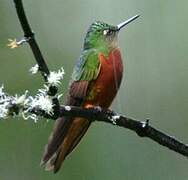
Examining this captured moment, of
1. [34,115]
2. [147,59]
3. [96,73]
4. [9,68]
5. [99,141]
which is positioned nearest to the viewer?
[34,115]

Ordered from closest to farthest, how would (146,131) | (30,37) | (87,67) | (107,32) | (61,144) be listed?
(30,37)
(146,131)
(61,144)
(107,32)
(87,67)

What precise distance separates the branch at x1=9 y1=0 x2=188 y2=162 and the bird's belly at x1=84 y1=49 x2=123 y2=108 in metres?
0.12

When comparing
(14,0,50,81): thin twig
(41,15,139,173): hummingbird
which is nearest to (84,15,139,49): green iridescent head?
(41,15,139,173): hummingbird

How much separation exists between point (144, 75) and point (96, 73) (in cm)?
20

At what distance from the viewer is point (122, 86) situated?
1.41 metres

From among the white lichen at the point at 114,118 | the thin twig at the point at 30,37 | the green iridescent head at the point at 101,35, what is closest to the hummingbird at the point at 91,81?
the green iridescent head at the point at 101,35

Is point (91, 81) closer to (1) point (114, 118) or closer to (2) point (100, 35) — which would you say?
(2) point (100, 35)

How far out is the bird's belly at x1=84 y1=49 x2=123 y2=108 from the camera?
48.6 inches

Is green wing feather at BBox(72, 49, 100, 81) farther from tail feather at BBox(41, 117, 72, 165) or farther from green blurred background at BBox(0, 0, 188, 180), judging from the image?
tail feather at BBox(41, 117, 72, 165)

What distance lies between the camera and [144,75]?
1471 mm

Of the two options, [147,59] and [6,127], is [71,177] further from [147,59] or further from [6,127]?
[147,59]

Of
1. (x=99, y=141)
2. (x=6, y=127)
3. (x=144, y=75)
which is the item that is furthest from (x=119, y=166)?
(x=6, y=127)

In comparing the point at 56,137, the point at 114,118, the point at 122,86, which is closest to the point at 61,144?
the point at 56,137

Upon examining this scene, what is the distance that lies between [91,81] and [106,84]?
45 millimetres
